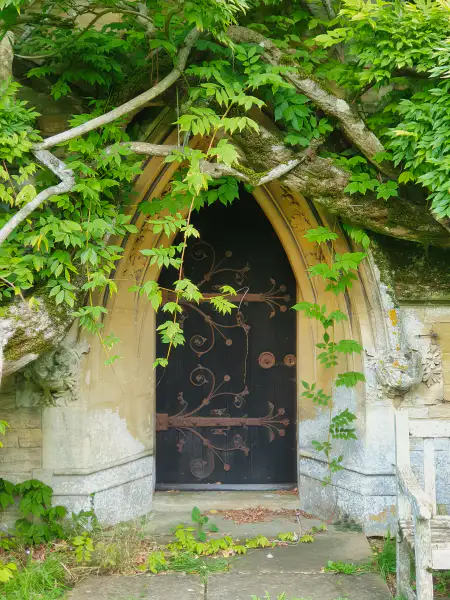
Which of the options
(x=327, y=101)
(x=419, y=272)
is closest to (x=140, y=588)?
(x=419, y=272)

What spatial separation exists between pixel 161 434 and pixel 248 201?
76.0 inches

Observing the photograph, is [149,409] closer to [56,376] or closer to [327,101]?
[56,376]

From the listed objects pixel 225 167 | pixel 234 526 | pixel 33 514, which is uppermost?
pixel 225 167

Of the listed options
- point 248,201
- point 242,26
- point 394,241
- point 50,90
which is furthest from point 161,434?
point 242,26

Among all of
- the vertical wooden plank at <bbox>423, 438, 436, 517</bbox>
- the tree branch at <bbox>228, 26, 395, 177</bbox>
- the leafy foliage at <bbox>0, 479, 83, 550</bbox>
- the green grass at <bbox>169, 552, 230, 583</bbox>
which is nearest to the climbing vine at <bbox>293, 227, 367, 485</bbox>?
the tree branch at <bbox>228, 26, 395, 177</bbox>

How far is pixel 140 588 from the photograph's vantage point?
13.0 ft

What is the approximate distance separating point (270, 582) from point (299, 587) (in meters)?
0.17

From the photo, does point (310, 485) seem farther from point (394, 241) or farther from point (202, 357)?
point (394, 241)

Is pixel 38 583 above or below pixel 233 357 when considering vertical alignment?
below

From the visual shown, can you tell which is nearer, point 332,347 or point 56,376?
point 56,376

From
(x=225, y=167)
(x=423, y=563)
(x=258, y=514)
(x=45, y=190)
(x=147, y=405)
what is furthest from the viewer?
(x=147, y=405)

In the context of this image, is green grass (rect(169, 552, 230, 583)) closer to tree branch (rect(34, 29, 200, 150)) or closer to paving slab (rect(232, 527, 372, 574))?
paving slab (rect(232, 527, 372, 574))

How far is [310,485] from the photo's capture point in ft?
17.4

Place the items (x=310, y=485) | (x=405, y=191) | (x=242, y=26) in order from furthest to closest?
1. (x=310, y=485)
2. (x=405, y=191)
3. (x=242, y=26)
